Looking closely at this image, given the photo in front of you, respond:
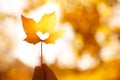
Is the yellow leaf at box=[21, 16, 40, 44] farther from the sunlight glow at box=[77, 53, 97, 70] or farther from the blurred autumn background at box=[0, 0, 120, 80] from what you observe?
the sunlight glow at box=[77, 53, 97, 70]

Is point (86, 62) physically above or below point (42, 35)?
below

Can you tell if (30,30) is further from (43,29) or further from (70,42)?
(70,42)

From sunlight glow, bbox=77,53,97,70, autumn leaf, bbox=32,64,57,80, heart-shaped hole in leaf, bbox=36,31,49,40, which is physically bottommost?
autumn leaf, bbox=32,64,57,80

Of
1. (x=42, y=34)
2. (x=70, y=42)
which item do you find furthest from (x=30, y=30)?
(x=70, y=42)

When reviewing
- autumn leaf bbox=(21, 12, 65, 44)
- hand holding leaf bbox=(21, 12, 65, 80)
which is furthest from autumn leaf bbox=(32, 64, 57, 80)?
autumn leaf bbox=(21, 12, 65, 44)

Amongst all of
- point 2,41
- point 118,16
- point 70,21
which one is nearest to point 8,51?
point 2,41

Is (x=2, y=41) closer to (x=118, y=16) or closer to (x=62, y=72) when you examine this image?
(x=62, y=72)

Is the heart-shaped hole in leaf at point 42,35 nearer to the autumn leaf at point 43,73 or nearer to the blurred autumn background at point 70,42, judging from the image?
the blurred autumn background at point 70,42
